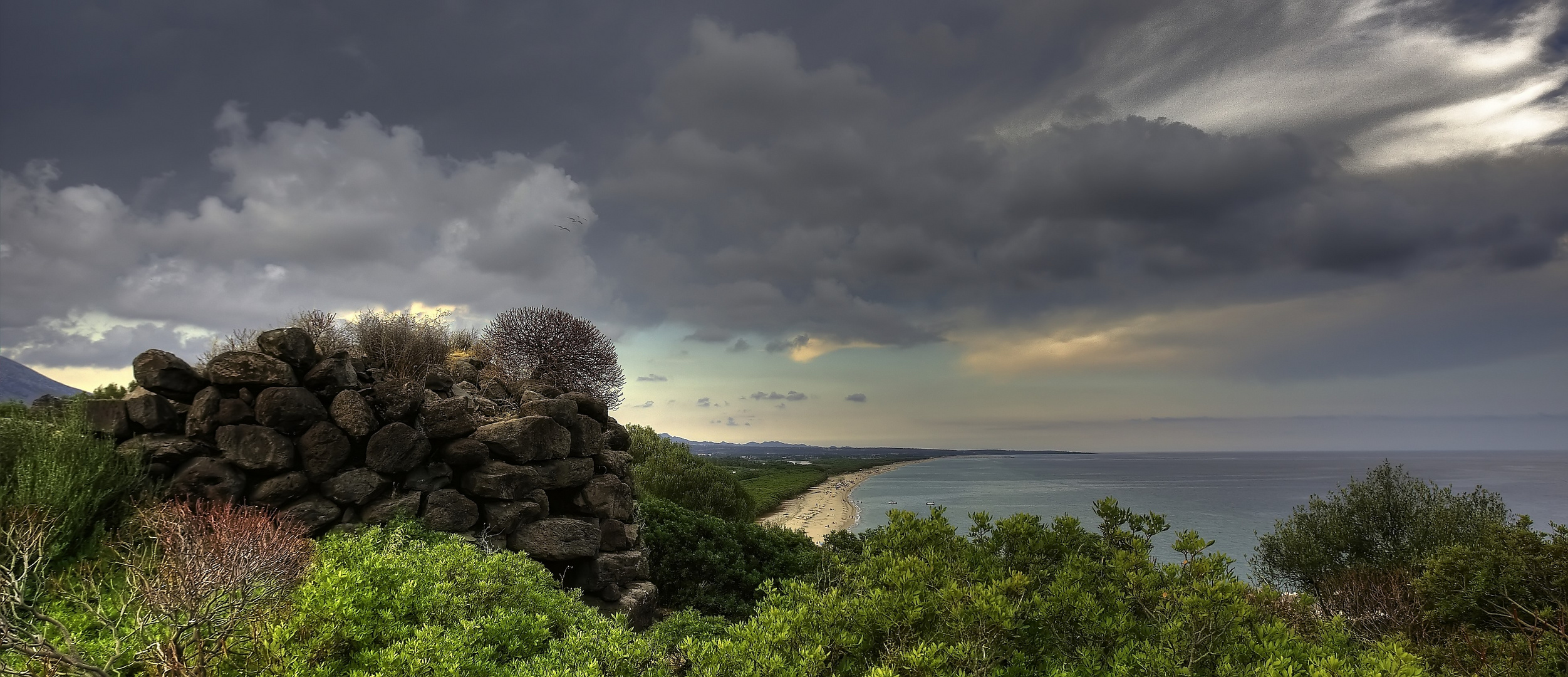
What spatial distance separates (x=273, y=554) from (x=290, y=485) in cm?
341

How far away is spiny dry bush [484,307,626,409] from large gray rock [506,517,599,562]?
8.41 metres

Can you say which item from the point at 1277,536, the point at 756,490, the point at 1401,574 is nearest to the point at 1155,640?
the point at 1401,574

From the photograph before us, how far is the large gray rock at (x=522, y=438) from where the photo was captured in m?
11.3

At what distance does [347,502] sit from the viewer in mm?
10078

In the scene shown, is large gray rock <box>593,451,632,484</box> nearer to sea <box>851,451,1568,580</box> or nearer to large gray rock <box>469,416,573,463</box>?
large gray rock <box>469,416,573,463</box>

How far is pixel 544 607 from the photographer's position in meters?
6.82

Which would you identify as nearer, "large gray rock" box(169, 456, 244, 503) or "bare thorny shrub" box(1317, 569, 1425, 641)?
"large gray rock" box(169, 456, 244, 503)

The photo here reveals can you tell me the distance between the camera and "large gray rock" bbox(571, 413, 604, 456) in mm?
12680

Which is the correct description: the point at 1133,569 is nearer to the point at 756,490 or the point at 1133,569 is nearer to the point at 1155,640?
the point at 1155,640

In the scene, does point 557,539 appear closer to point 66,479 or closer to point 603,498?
point 603,498

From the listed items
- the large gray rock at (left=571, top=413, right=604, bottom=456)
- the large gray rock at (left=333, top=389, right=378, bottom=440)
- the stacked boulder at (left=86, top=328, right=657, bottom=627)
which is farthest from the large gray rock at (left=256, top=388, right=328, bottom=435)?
the large gray rock at (left=571, top=413, right=604, bottom=456)

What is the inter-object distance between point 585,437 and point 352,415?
408 cm

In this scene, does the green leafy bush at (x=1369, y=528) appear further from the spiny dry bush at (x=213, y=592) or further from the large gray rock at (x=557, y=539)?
the spiny dry bush at (x=213, y=592)

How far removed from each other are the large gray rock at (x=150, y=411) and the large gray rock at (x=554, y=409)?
5.27 m
